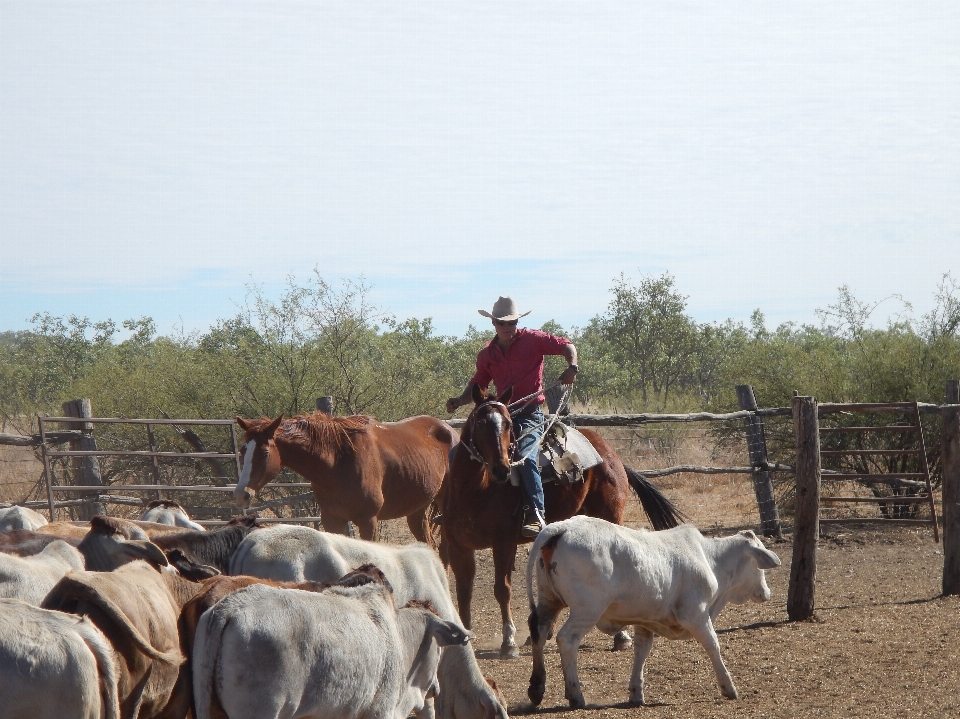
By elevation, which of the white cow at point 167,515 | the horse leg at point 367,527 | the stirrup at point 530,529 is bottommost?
the horse leg at point 367,527

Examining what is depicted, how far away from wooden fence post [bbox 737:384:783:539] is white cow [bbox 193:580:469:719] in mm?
10069

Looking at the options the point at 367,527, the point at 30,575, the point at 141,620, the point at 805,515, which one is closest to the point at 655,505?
the point at 805,515

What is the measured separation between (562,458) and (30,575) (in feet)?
15.0

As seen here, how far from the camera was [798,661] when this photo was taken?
25.3ft

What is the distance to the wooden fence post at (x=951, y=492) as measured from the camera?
10.1m

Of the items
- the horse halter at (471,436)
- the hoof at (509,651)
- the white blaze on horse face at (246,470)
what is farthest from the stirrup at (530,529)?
the white blaze on horse face at (246,470)

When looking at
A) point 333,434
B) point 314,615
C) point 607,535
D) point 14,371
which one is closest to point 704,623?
point 607,535

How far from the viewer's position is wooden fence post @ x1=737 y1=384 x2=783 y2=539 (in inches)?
556

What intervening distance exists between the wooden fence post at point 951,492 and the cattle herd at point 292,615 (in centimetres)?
364

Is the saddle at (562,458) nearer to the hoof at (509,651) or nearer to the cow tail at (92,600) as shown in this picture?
the hoof at (509,651)

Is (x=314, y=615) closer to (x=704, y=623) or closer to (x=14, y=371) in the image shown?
(x=704, y=623)

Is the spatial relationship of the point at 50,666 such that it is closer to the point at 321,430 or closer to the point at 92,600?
the point at 92,600

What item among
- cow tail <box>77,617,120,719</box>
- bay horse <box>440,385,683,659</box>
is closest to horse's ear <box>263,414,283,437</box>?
bay horse <box>440,385,683,659</box>

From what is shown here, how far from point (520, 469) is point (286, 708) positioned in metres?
4.43
